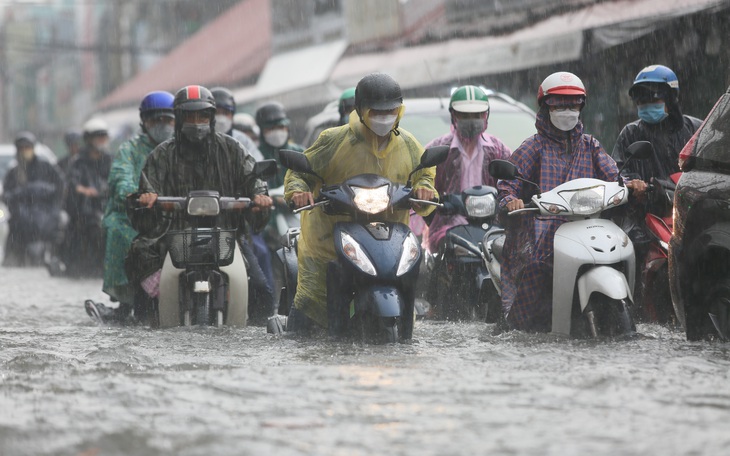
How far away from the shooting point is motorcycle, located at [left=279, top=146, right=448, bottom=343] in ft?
27.2

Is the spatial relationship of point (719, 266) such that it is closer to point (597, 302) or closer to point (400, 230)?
point (597, 302)

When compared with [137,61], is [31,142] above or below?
below

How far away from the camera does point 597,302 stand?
842cm

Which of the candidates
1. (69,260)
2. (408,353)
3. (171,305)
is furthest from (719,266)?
(69,260)

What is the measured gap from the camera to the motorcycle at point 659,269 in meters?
9.77

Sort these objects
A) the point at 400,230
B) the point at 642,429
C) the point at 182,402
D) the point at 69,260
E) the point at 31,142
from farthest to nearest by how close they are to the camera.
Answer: the point at 31,142 → the point at 69,260 → the point at 400,230 → the point at 182,402 → the point at 642,429

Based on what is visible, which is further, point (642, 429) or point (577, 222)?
point (577, 222)

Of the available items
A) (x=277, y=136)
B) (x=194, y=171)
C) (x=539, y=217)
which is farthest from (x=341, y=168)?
(x=277, y=136)

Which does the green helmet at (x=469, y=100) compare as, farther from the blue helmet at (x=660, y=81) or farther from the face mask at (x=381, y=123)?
the face mask at (x=381, y=123)

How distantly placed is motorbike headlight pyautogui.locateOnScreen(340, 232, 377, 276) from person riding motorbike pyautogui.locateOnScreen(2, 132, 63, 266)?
14.1 meters

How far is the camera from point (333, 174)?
8930 millimetres

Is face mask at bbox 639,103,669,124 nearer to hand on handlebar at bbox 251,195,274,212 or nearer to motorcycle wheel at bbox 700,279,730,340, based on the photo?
motorcycle wheel at bbox 700,279,730,340

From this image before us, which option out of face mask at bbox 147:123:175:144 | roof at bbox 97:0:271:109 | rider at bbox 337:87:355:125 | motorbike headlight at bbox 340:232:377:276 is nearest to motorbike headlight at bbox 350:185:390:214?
motorbike headlight at bbox 340:232:377:276

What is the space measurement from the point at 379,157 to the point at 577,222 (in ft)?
3.95
